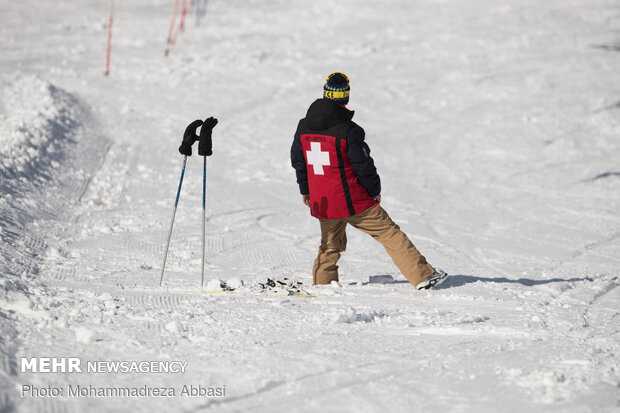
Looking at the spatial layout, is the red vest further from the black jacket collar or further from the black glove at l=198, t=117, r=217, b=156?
the black glove at l=198, t=117, r=217, b=156

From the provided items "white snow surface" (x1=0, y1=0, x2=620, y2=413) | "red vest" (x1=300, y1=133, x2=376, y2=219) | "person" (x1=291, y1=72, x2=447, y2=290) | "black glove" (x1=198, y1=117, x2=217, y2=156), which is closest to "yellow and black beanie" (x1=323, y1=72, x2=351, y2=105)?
"person" (x1=291, y1=72, x2=447, y2=290)

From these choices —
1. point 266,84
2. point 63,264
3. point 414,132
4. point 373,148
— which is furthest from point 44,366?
point 266,84

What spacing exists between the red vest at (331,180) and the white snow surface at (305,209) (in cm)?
68

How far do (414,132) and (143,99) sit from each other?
16.3 ft

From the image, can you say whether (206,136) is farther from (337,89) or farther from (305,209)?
(305,209)

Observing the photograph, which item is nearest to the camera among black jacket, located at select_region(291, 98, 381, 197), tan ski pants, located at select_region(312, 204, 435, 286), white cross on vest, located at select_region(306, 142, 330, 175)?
black jacket, located at select_region(291, 98, 381, 197)

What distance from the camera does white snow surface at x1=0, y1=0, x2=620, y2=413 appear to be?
3.53m

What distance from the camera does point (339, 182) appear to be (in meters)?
5.06

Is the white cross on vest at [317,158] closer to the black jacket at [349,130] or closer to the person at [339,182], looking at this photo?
the person at [339,182]

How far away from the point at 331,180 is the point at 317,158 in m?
0.20

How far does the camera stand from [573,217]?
8.52 m

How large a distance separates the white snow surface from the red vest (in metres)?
0.68

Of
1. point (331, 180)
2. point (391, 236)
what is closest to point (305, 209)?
point (391, 236)

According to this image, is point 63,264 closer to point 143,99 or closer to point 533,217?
point 533,217
